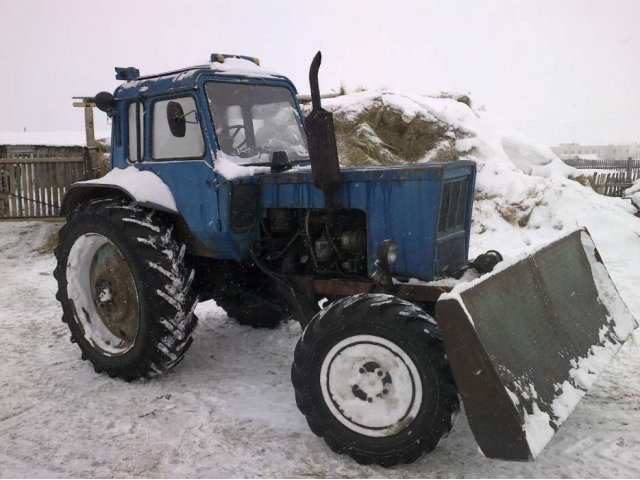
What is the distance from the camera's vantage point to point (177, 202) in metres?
4.48

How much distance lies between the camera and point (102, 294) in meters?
4.75

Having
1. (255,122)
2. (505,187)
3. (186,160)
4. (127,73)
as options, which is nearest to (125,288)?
(186,160)

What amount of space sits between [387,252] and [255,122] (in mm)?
1786

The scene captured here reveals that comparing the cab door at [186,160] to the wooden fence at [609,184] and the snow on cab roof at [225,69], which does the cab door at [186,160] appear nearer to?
the snow on cab roof at [225,69]

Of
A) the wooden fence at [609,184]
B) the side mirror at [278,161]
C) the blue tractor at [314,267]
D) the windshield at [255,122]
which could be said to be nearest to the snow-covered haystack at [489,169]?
the wooden fence at [609,184]

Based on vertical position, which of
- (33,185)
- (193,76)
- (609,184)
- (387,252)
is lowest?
(33,185)

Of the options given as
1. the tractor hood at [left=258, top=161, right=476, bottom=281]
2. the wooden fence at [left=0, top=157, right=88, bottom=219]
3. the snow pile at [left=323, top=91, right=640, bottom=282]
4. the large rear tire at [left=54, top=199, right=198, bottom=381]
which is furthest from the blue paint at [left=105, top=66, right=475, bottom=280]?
the wooden fence at [left=0, top=157, right=88, bottom=219]

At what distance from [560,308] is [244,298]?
8.43 ft

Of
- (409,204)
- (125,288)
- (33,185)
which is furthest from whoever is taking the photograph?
(33,185)

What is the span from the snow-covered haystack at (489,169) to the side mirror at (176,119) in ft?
18.9

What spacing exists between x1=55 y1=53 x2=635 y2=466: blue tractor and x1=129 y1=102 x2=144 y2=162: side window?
0.02m

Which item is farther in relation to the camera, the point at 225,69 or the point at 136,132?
the point at 136,132

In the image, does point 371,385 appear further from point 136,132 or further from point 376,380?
point 136,132

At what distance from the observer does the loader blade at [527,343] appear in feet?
9.52
